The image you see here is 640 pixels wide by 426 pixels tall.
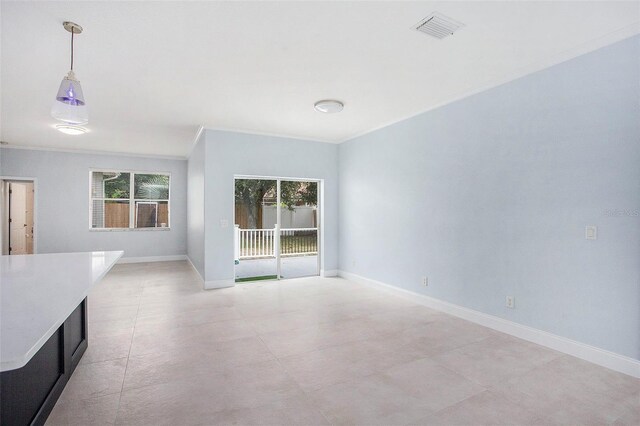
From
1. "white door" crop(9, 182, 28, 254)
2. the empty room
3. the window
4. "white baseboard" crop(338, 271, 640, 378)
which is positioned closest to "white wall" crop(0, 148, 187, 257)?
the window

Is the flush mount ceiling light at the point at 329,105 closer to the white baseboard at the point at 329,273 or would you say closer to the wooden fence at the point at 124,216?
the white baseboard at the point at 329,273

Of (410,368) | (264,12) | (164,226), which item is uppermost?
(264,12)

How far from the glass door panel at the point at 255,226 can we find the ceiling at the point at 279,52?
161cm

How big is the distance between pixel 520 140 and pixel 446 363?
89.2 inches

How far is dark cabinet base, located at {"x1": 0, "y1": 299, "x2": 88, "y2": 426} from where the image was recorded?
1622 millimetres

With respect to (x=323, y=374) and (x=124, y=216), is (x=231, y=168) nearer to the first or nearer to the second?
(x=323, y=374)

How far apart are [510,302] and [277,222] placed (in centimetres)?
398

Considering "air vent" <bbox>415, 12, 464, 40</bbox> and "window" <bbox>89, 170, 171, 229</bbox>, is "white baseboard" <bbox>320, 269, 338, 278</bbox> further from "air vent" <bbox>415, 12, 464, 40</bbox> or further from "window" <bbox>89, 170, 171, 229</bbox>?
"air vent" <bbox>415, 12, 464, 40</bbox>

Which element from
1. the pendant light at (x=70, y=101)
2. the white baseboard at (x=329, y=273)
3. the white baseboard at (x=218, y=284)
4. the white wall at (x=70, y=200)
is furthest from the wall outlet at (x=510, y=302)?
the white wall at (x=70, y=200)

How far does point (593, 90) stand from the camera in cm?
286

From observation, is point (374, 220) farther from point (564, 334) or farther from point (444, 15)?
point (444, 15)

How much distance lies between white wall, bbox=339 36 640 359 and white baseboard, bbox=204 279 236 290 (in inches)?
108

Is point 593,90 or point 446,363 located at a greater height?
point 593,90

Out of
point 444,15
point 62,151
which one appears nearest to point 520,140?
point 444,15
